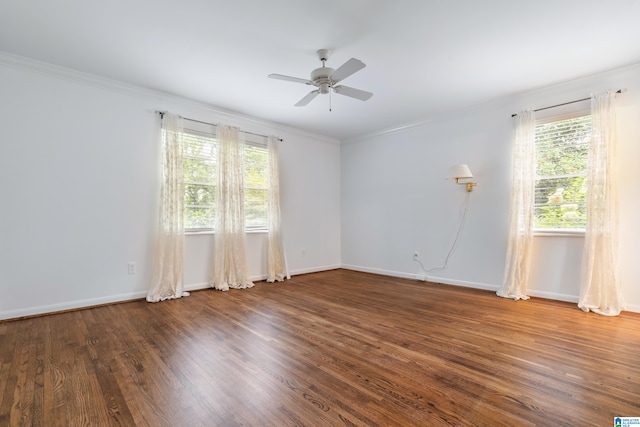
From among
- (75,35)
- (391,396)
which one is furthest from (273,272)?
(75,35)

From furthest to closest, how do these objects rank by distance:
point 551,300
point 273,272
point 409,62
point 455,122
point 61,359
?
point 273,272
point 455,122
point 551,300
point 409,62
point 61,359

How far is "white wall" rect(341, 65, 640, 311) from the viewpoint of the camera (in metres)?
3.26

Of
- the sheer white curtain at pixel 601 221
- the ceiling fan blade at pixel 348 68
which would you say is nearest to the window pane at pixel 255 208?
Result: the ceiling fan blade at pixel 348 68

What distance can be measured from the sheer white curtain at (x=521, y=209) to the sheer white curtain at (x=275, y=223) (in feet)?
11.3

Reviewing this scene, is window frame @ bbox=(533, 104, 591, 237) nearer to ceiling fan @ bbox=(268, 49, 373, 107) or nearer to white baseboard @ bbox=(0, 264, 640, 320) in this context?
white baseboard @ bbox=(0, 264, 640, 320)

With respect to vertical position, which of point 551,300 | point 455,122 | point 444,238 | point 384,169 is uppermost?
point 455,122

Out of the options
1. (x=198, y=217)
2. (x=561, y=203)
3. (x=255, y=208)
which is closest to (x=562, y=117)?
(x=561, y=203)

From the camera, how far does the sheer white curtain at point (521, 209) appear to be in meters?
3.77

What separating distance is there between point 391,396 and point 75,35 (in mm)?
4029

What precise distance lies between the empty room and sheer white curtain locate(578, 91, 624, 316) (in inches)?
1.0

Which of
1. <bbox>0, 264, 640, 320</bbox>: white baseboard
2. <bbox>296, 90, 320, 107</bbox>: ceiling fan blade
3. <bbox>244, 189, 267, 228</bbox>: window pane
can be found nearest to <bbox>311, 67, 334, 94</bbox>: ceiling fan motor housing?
<bbox>296, 90, 320, 107</bbox>: ceiling fan blade

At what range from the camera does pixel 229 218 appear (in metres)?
4.53

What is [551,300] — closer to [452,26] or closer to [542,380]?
[542,380]

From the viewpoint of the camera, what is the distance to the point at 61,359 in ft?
7.09
